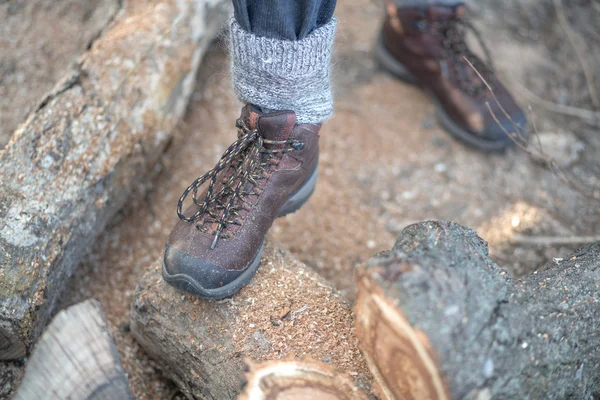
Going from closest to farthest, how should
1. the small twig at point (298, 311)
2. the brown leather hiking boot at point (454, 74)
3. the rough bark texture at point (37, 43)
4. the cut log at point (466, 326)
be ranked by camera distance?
the cut log at point (466, 326) < the small twig at point (298, 311) < the rough bark texture at point (37, 43) < the brown leather hiking boot at point (454, 74)

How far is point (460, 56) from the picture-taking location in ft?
7.68

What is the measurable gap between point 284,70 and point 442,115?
1302mm

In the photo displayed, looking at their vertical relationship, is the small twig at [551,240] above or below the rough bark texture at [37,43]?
below

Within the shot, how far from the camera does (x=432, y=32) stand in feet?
7.75

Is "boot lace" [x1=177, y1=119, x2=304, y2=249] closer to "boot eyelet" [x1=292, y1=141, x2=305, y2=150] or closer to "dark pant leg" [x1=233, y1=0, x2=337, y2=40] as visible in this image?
"boot eyelet" [x1=292, y1=141, x2=305, y2=150]

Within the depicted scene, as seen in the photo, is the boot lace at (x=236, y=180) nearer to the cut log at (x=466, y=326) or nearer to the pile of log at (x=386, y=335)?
the pile of log at (x=386, y=335)

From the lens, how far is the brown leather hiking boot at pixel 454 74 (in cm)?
230

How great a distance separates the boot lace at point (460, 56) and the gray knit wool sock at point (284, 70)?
108 cm

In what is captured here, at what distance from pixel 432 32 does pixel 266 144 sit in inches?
50.5

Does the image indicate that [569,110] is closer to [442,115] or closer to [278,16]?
[442,115]

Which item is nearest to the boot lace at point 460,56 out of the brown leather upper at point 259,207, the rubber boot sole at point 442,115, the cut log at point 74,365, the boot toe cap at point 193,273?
the rubber boot sole at point 442,115

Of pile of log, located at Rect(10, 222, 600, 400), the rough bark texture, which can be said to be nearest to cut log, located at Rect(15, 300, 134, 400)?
pile of log, located at Rect(10, 222, 600, 400)

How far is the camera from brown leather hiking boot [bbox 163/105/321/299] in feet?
4.46

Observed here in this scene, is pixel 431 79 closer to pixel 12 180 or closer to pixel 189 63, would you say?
pixel 189 63
